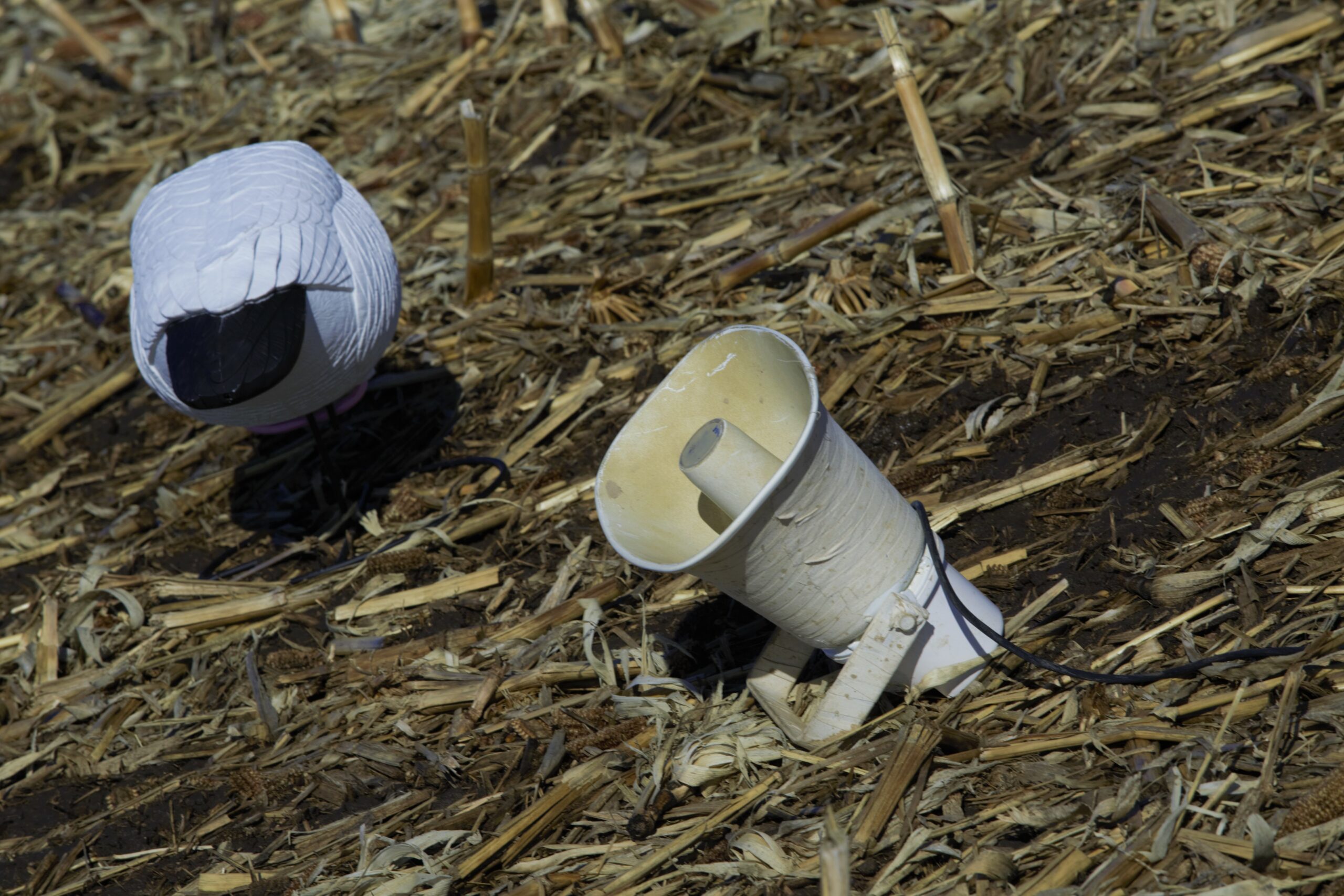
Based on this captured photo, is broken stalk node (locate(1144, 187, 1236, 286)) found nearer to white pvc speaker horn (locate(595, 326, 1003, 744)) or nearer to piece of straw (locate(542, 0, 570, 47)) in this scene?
white pvc speaker horn (locate(595, 326, 1003, 744))

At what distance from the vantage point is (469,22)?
20.0 feet

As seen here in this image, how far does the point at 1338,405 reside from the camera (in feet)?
9.50

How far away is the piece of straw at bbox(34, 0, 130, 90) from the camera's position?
22.5ft

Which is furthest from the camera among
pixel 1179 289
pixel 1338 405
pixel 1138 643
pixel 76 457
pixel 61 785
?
pixel 76 457

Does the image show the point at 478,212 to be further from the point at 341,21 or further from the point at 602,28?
the point at 341,21

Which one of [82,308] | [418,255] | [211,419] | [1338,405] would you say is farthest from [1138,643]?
[82,308]

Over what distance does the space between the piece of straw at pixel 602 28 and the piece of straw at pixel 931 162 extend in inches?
94.0

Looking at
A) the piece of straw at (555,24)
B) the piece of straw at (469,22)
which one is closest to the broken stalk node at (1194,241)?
the piece of straw at (555,24)

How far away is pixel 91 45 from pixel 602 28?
342cm

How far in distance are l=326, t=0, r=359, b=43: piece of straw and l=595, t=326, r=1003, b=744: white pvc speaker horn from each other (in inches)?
191

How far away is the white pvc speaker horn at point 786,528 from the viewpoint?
2.31 metres

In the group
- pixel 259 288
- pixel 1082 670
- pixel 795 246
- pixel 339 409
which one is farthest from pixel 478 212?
pixel 1082 670

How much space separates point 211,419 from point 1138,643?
2.69m

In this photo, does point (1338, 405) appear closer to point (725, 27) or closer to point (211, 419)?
point (211, 419)
